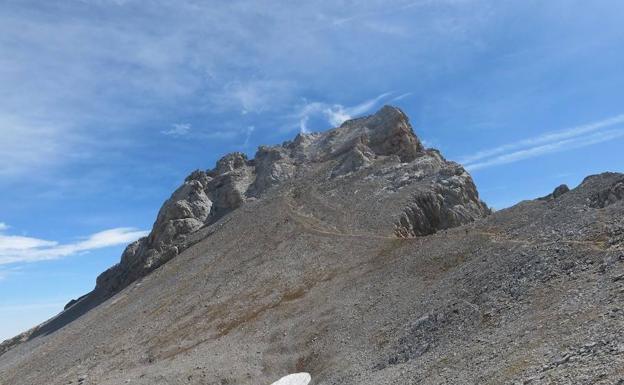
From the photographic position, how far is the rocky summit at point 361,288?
3003 cm

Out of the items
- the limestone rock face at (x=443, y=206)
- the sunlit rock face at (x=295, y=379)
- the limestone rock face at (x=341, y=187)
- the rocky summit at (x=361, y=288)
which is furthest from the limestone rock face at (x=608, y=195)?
the limestone rock face at (x=443, y=206)

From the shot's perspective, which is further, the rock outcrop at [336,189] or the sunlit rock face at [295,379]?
the rock outcrop at [336,189]

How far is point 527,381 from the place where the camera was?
23453mm

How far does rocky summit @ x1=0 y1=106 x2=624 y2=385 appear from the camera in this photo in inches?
1182

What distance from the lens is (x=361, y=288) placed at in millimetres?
55125

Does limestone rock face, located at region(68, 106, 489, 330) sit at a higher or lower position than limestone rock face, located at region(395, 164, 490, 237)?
higher

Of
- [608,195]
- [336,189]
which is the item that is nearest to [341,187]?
[336,189]

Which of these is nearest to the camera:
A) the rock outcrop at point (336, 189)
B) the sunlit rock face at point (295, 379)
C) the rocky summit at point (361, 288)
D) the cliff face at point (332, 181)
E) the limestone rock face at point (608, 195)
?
the rocky summit at point (361, 288)

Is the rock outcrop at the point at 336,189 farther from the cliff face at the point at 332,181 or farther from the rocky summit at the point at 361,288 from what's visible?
the rocky summit at the point at 361,288

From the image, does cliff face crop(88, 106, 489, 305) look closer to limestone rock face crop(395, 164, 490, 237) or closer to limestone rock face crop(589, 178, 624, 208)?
limestone rock face crop(395, 164, 490, 237)

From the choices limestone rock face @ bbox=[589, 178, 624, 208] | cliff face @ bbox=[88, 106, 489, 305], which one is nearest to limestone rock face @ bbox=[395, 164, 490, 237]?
cliff face @ bbox=[88, 106, 489, 305]

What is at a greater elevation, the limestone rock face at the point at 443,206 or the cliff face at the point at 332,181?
the cliff face at the point at 332,181

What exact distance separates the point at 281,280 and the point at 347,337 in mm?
23859

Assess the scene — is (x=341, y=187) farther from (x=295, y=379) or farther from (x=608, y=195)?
(x=295, y=379)
